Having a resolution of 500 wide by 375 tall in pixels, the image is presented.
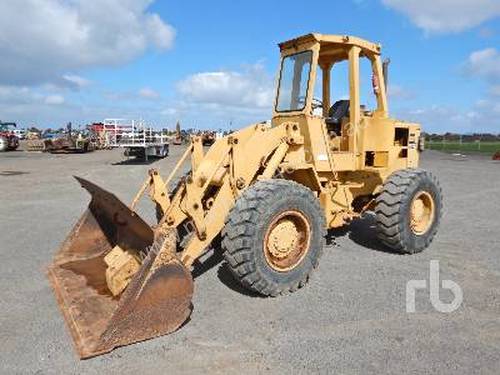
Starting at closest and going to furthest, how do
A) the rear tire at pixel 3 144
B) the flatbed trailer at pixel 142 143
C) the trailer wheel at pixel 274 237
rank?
the trailer wheel at pixel 274 237 < the flatbed trailer at pixel 142 143 < the rear tire at pixel 3 144

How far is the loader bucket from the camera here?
14.3 ft

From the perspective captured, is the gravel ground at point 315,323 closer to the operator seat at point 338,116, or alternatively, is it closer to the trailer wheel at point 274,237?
the trailer wheel at point 274,237

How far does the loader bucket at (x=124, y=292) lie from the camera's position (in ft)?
14.3

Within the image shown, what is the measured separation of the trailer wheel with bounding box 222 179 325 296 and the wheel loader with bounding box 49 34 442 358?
0.04ft

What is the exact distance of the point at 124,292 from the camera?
4.44 m

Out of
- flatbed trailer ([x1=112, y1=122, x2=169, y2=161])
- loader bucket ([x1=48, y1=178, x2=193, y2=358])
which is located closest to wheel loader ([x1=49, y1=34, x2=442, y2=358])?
loader bucket ([x1=48, y1=178, x2=193, y2=358])

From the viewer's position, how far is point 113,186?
16344 mm

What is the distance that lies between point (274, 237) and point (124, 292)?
6.06 feet

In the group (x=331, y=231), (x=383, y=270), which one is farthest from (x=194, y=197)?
(x=331, y=231)

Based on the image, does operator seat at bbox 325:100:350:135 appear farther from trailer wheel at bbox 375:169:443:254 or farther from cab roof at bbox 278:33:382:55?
trailer wheel at bbox 375:169:443:254

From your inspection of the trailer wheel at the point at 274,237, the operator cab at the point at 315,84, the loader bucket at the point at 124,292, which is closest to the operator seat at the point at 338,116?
the operator cab at the point at 315,84

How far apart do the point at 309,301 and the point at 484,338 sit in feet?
5.75

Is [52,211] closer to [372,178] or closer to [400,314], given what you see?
[372,178]

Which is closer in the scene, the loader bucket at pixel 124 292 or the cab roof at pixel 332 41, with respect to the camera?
the loader bucket at pixel 124 292
